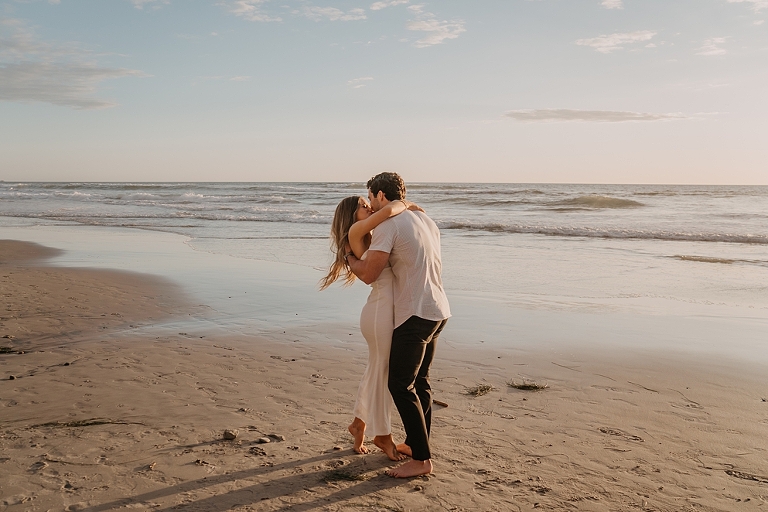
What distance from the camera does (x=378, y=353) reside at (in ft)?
12.2

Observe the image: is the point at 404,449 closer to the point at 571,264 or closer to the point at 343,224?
the point at 343,224

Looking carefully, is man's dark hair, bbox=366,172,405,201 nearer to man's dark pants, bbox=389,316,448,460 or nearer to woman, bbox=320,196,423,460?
woman, bbox=320,196,423,460

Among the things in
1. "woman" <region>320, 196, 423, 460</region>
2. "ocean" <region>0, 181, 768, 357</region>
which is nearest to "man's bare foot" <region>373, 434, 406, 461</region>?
"woman" <region>320, 196, 423, 460</region>

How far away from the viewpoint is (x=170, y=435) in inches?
158

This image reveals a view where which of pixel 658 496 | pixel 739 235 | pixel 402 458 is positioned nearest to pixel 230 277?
pixel 402 458

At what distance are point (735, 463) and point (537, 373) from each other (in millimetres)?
1882

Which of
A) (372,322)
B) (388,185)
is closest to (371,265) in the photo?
(372,322)

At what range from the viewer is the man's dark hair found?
11.9ft

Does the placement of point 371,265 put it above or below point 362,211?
below

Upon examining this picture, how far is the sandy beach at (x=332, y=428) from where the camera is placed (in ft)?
11.0

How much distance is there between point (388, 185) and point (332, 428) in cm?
174

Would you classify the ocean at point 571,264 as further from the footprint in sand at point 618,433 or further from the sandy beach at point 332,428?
the footprint in sand at point 618,433

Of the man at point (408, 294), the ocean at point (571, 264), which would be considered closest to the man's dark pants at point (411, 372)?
the man at point (408, 294)

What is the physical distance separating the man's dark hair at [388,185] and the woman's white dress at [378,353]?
43 centimetres
